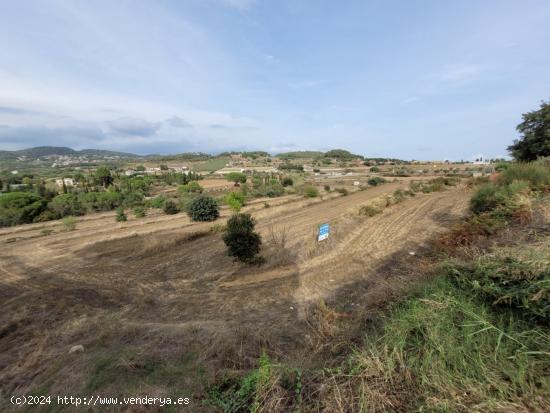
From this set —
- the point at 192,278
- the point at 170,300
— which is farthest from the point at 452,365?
the point at 192,278

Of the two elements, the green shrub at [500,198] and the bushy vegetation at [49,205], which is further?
the bushy vegetation at [49,205]

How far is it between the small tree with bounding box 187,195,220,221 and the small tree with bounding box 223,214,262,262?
14.7 meters

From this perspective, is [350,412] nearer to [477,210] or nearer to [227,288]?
[227,288]

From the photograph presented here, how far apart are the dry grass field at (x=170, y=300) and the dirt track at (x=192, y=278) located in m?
0.05

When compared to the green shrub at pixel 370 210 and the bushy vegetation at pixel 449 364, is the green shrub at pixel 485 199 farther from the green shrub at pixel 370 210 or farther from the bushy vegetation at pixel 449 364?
the bushy vegetation at pixel 449 364

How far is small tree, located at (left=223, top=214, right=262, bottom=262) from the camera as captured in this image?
11086mm

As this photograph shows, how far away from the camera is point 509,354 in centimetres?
252

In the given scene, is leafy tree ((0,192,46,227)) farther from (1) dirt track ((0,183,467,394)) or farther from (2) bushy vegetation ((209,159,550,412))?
(2) bushy vegetation ((209,159,550,412))

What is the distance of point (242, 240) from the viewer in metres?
11.1

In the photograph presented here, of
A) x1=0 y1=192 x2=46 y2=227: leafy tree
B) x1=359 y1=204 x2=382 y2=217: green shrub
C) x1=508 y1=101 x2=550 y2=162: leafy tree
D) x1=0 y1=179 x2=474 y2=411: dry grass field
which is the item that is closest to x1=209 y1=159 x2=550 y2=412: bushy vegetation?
x1=0 y1=179 x2=474 y2=411: dry grass field

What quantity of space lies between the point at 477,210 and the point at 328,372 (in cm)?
1598

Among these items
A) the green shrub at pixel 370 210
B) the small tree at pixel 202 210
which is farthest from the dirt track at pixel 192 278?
the small tree at pixel 202 210

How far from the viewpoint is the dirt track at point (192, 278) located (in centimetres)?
727

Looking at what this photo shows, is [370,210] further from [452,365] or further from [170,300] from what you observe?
[452,365]
